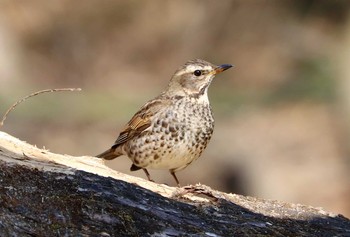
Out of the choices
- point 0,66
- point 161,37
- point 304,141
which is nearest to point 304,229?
point 304,141

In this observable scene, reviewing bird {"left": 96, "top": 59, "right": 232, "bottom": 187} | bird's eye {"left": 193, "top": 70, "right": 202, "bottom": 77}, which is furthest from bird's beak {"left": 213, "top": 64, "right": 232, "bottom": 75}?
bird's eye {"left": 193, "top": 70, "right": 202, "bottom": 77}

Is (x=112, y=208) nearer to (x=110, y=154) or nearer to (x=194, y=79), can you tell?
(x=194, y=79)

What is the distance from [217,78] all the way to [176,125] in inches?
497

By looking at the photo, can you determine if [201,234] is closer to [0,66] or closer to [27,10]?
[0,66]

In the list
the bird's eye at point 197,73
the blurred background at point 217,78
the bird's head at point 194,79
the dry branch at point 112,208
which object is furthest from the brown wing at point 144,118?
the blurred background at point 217,78

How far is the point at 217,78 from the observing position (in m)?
21.9

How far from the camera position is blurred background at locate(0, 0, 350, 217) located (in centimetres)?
1722

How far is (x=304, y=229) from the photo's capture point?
24.5ft

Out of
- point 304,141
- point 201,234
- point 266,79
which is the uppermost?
point 266,79

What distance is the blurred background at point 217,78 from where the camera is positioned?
56.5 feet

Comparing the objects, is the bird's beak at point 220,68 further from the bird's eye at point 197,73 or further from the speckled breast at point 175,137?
the speckled breast at point 175,137

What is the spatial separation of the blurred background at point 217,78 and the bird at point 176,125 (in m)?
4.91

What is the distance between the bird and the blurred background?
16.1 feet

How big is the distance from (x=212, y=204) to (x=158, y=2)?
1775cm
